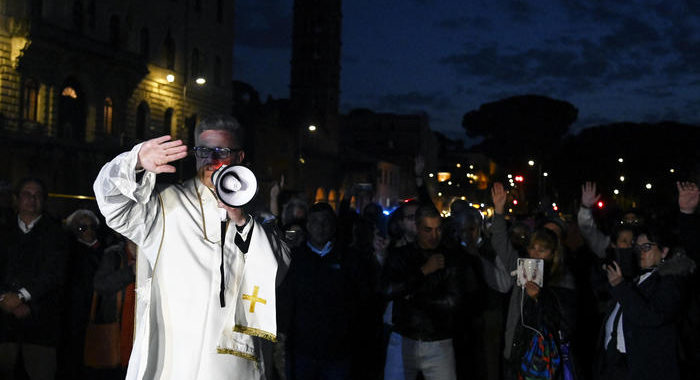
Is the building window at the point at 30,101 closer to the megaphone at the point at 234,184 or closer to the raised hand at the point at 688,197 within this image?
the raised hand at the point at 688,197

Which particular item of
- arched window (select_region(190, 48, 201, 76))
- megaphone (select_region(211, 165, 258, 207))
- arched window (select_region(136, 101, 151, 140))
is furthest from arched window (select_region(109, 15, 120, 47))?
megaphone (select_region(211, 165, 258, 207))

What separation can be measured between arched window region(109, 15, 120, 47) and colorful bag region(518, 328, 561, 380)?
29038 mm

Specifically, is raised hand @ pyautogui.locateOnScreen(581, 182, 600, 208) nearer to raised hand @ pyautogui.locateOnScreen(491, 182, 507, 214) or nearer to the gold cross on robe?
raised hand @ pyautogui.locateOnScreen(491, 182, 507, 214)

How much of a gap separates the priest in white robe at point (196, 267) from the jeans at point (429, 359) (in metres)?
2.62

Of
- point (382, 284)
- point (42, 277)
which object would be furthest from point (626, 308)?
point (42, 277)

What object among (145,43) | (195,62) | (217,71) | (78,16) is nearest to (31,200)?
(78,16)

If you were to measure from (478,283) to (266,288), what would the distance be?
338 cm

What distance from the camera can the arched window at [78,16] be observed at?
2894 centimetres

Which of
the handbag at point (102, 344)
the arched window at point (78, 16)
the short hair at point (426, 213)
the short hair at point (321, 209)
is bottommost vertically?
the handbag at point (102, 344)

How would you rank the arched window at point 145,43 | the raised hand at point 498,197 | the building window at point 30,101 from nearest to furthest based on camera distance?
the raised hand at point 498,197 → the building window at point 30,101 → the arched window at point 145,43

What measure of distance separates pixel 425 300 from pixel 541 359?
1.02m

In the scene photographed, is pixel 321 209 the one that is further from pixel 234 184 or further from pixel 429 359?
pixel 234 184

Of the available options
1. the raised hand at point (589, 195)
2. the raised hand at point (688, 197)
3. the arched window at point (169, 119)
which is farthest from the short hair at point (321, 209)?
the arched window at point (169, 119)

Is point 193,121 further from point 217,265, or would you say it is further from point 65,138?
point 217,265
